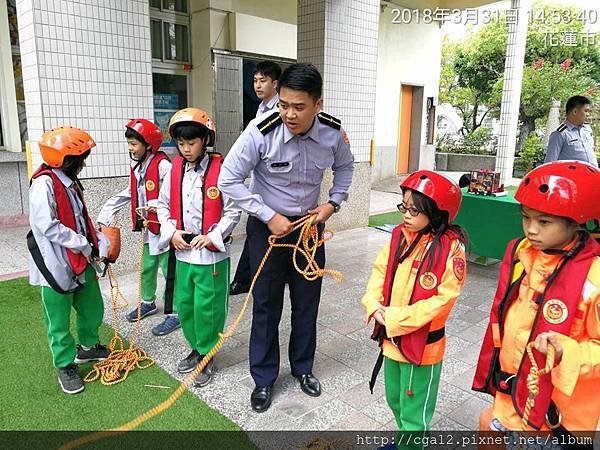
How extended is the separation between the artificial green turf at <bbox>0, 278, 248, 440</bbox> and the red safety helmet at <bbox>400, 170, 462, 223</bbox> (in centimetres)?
157

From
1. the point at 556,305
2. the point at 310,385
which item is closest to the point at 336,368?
the point at 310,385

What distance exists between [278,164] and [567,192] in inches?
54.6

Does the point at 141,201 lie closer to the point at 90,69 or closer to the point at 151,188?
the point at 151,188

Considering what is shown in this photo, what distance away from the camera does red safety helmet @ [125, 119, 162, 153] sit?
3556 mm

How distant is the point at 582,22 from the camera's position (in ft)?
60.2

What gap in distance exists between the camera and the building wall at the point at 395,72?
1113 centimetres

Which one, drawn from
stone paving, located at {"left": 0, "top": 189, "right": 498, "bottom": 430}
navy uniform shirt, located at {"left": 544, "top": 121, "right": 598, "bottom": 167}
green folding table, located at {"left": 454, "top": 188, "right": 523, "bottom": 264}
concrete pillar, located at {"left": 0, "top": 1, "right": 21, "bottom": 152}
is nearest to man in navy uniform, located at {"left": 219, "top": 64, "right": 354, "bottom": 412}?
stone paving, located at {"left": 0, "top": 189, "right": 498, "bottom": 430}

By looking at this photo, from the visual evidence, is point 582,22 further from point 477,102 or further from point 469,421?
point 469,421

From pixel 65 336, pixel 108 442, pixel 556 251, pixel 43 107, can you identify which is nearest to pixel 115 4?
pixel 43 107

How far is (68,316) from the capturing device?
2.81 m

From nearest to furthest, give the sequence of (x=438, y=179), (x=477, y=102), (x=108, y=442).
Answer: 1. (x=438, y=179)
2. (x=108, y=442)
3. (x=477, y=102)

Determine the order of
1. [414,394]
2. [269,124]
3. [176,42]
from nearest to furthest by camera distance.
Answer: [414,394] → [269,124] → [176,42]

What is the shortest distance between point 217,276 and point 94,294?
790 millimetres

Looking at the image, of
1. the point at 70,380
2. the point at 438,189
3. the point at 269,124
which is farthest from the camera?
the point at 70,380
